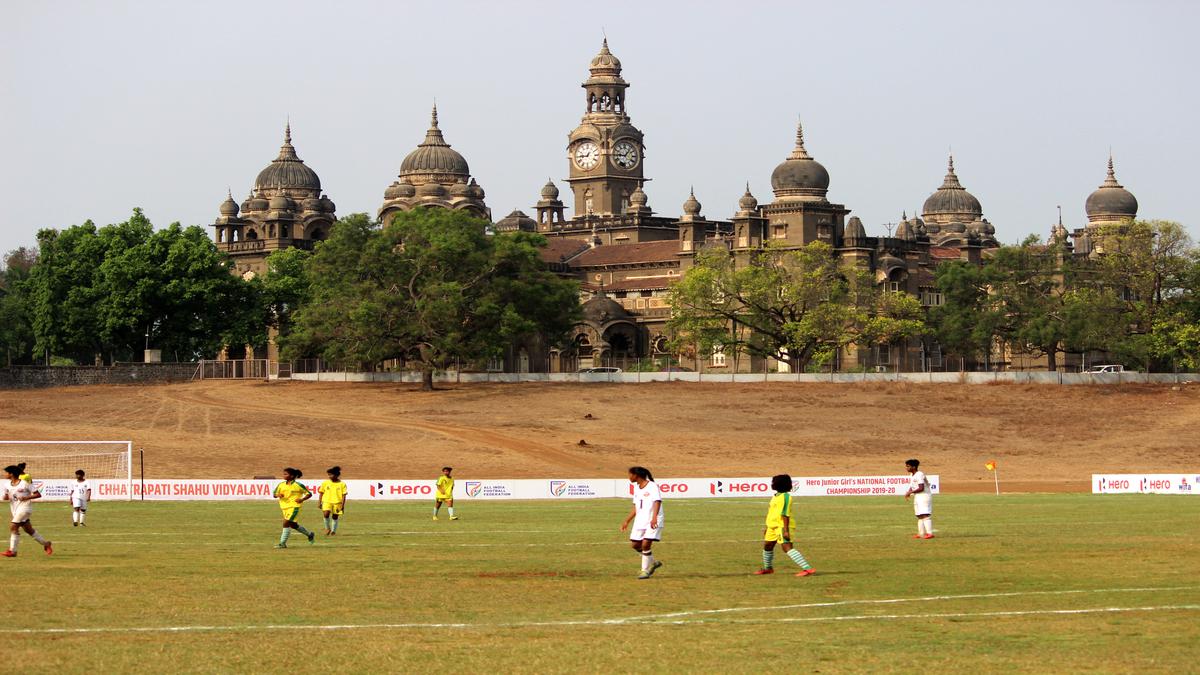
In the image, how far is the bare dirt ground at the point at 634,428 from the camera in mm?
78500

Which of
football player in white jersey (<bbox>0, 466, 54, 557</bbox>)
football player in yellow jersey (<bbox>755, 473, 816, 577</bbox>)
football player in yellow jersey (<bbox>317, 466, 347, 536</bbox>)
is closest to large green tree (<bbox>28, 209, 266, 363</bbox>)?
football player in yellow jersey (<bbox>317, 466, 347, 536</bbox>)

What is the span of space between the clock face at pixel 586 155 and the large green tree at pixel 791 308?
49.2 metres

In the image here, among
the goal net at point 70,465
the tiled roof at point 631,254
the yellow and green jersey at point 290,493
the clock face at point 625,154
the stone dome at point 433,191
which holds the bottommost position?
the goal net at point 70,465

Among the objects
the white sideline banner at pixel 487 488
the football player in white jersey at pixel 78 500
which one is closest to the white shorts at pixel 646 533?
the football player in white jersey at pixel 78 500

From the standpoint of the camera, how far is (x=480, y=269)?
10750 centimetres

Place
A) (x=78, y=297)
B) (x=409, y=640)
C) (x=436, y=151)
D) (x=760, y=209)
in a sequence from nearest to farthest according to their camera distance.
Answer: (x=409, y=640)
(x=78, y=297)
(x=760, y=209)
(x=436, y=151)

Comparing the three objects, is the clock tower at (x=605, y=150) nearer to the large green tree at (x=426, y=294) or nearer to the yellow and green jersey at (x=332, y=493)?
the large green tree at (x=426, y=294)

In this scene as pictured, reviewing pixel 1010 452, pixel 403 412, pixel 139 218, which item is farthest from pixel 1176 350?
pixel 139 218

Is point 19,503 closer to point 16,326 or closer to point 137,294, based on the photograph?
point 137,294

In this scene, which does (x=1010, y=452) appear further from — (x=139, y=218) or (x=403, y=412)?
(x=139, y=218)

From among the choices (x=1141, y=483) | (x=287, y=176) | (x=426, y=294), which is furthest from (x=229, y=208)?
(x=1141, y=483)

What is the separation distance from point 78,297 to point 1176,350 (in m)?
69.6

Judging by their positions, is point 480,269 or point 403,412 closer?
point 403,412

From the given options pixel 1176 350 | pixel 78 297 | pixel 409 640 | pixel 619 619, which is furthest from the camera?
pixel 78 297
